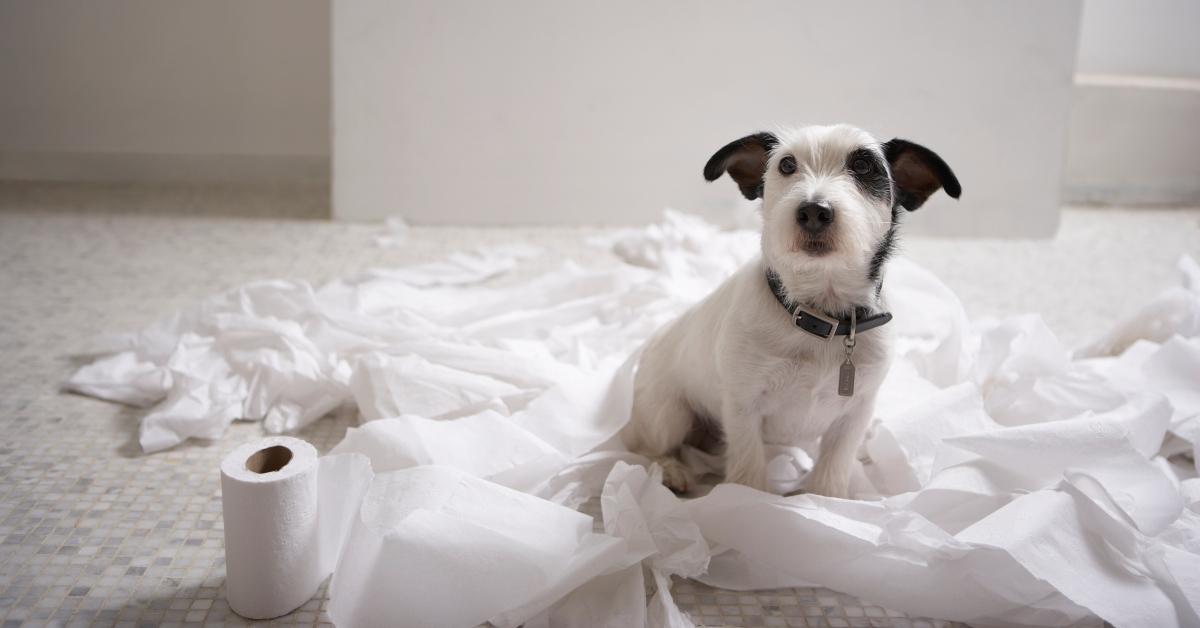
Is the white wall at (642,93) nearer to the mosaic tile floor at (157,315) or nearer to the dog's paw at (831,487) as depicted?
the mosaic tile floor at (157,315)

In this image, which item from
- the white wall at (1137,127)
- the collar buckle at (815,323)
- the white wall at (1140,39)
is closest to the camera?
the collar buckle at (815,323)

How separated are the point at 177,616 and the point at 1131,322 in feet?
6.93

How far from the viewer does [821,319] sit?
1.47 m

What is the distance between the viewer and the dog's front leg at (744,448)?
1.55 m

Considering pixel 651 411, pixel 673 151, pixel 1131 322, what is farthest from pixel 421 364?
pixel 673 151

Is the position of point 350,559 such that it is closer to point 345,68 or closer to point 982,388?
point 982,388

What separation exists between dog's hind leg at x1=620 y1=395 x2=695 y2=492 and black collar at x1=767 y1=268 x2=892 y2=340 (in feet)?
1.12

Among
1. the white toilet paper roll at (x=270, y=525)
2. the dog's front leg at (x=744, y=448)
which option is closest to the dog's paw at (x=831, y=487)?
the dog's front leg at (x=744, y=448)

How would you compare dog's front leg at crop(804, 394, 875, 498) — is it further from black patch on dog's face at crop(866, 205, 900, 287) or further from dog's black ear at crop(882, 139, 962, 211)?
dog's black ear at crop(882, 139, 962, 211)

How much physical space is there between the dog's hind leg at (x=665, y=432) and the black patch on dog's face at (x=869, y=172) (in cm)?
54

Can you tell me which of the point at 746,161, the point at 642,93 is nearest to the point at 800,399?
the point at 746,161

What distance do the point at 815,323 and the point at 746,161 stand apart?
313 mm

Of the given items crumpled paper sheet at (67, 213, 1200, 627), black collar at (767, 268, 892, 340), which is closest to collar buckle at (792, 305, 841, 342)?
black collar at (767, 268, 892, 340)

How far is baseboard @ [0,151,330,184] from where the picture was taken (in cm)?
388
